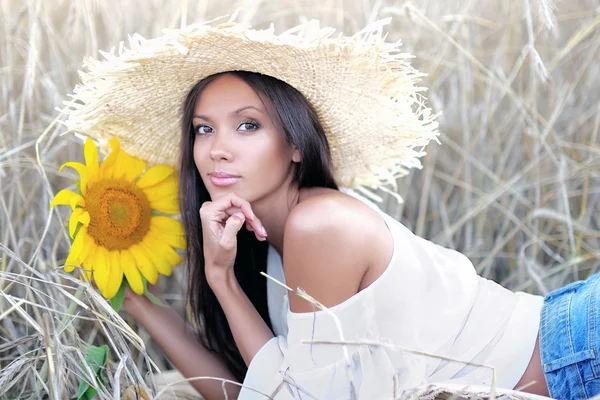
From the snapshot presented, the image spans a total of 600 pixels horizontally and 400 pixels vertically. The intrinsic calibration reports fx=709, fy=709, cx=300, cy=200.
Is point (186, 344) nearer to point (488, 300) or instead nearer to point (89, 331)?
point (89, 331)

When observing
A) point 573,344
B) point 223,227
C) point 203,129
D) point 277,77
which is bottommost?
point 573,344

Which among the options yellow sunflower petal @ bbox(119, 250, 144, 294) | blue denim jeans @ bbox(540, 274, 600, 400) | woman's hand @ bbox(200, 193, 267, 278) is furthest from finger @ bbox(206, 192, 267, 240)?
blue denim jeans @ bbox(540, 274, 600, 400)

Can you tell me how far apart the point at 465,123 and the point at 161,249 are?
119cm

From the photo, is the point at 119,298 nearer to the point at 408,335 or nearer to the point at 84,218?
the point at 84,218

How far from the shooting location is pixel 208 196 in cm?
187

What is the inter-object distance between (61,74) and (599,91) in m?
1.91

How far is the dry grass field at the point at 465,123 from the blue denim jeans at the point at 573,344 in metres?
0.43

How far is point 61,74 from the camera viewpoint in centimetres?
213

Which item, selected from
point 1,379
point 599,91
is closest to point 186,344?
point 1,379

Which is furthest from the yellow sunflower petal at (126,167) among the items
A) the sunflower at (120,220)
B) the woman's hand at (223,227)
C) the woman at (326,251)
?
the woman's hand at (223,227)

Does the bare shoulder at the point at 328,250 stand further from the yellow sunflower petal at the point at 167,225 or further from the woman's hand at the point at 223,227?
the yellow sunflower petal at the point at 167,225

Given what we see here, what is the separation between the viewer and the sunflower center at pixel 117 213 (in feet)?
5.36

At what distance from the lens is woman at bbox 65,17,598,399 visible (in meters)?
1.52

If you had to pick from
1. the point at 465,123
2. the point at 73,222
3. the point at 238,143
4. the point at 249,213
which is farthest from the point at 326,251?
the point at 465,123
